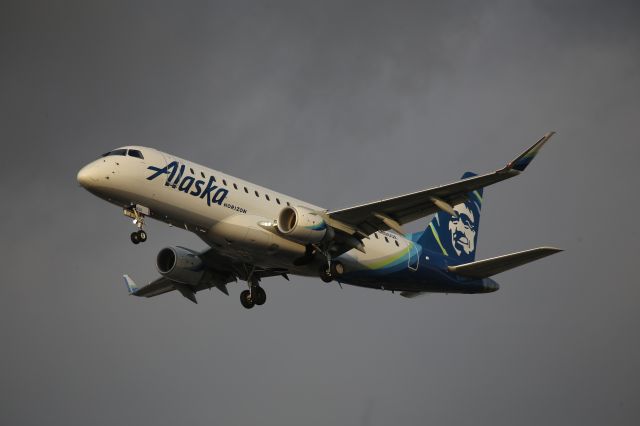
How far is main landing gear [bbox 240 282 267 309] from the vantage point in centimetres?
4975

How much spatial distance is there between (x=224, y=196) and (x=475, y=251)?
1645 cm

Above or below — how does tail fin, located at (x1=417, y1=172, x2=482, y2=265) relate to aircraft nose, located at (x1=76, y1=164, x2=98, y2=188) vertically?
above

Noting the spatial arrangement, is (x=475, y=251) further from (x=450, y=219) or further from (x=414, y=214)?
(x=414, y=214)

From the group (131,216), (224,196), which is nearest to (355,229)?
(224,196)

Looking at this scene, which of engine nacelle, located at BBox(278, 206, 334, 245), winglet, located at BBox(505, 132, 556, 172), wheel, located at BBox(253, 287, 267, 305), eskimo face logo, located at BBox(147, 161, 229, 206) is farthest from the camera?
wheel, located at BBox(253, 287, 267, 305)

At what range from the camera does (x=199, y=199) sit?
4366cm

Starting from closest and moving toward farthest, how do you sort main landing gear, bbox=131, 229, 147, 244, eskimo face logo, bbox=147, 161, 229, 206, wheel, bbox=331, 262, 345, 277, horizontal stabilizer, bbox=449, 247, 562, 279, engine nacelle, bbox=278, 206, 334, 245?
1. main landing gear, bbox=131, 229, 147, 244
2. eskimo face logo, bbox=147, 161, 229, 206
3. engine nacelle, bbox=278, 206, 334, 245
4. horizontal stabilizer, bbox=449, 247, 562, 279
5. wheel, bbox=331, 262, 345, 277

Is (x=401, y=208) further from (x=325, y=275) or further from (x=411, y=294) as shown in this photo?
(x=411, y=294)

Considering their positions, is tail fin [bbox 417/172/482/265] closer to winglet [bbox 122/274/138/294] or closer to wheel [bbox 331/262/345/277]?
wheel [bbox 331/262/345/277]

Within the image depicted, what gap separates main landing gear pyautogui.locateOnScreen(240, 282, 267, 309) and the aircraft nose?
10.5 m

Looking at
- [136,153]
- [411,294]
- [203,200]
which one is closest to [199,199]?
[203,200]

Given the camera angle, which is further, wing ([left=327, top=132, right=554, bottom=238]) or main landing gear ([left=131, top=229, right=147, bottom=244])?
main landing gear ([left=131, top=229, right=147, bottom=244])

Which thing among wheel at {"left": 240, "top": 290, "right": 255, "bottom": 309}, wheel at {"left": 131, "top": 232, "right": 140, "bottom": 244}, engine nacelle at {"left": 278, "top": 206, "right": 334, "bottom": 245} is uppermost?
engine nacelle at {"left": 278, "top": 206, "right": 334, "bottom": 245}

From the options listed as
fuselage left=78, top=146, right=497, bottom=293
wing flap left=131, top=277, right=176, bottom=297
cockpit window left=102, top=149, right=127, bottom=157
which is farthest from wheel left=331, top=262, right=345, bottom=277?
cockpit window left=102, top=149, right=127, bottom=157
